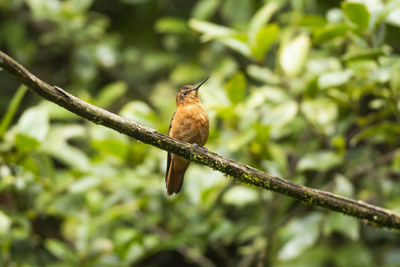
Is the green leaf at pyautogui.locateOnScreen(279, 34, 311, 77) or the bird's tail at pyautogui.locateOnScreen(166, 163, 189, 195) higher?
the green leaf at pyautogui.locateOnScreen(279, 34, 311, 77)

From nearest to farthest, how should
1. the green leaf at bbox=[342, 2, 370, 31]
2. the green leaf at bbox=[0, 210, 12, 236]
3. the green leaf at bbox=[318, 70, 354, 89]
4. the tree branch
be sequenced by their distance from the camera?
the tree branch → the green leaf at bbox=[342, 2, 370, 31] → the green leaf at bbox=[318, 70, 354, 89] → the green leaf at bbox=[0, 210, 12, 236]

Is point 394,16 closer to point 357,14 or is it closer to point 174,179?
point 357,14

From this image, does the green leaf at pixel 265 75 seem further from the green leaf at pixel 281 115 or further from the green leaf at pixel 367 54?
the green leaf at pixel 367 54

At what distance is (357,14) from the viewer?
2.68m

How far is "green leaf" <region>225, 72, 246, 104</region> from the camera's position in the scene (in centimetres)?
326

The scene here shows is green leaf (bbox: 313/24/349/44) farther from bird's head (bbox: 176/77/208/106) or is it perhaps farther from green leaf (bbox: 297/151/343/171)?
bird's head (bbox: 176/77/208/106)

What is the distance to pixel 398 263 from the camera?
370cm

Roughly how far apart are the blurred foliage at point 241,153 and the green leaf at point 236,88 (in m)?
0.01

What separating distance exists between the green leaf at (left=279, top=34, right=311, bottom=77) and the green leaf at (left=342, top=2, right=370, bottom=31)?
0.71 meters

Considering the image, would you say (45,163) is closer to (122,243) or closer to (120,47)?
(122,243)

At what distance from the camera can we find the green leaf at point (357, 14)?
8.62 feet

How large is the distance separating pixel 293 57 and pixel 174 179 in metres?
1.29

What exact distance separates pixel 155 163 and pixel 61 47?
8.51ft

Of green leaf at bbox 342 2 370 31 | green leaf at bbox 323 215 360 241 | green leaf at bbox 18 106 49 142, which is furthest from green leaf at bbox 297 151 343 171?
green leaf at bbox 18 106 49 142
